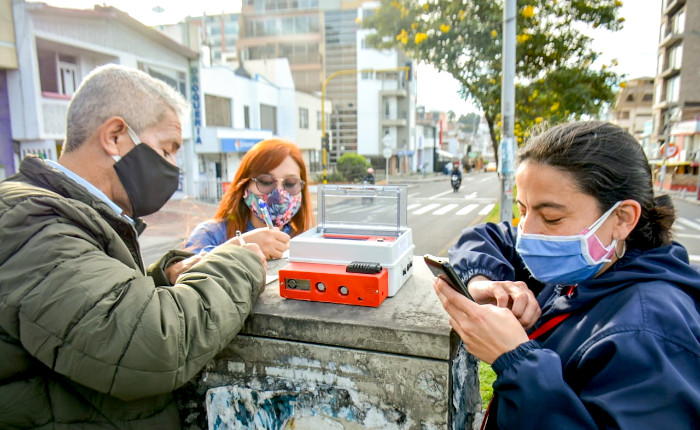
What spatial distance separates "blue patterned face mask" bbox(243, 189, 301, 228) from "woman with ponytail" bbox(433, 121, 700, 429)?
1519 millimetres

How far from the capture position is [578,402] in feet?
3.25

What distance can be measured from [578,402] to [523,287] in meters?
0.47

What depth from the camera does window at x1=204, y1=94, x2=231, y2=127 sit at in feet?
67.1

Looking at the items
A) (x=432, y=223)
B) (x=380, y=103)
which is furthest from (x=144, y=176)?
(x=380, y=103)

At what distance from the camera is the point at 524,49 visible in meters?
8.68

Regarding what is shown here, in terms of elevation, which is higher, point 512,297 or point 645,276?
point 645,276

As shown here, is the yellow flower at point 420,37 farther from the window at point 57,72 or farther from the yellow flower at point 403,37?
the window at point 57,72

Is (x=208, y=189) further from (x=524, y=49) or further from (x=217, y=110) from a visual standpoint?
(x=524, y=49)

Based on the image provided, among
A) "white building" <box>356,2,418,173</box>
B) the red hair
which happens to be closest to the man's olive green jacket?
the red hair

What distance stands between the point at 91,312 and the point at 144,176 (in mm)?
729

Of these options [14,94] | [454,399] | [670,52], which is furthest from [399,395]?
[670,52]

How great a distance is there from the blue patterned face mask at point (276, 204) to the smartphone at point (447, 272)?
66.7 inches

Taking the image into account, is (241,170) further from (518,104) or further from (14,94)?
(14,94)

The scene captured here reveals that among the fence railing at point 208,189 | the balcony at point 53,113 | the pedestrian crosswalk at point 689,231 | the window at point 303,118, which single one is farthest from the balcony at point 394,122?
the balcony at point 53,113
